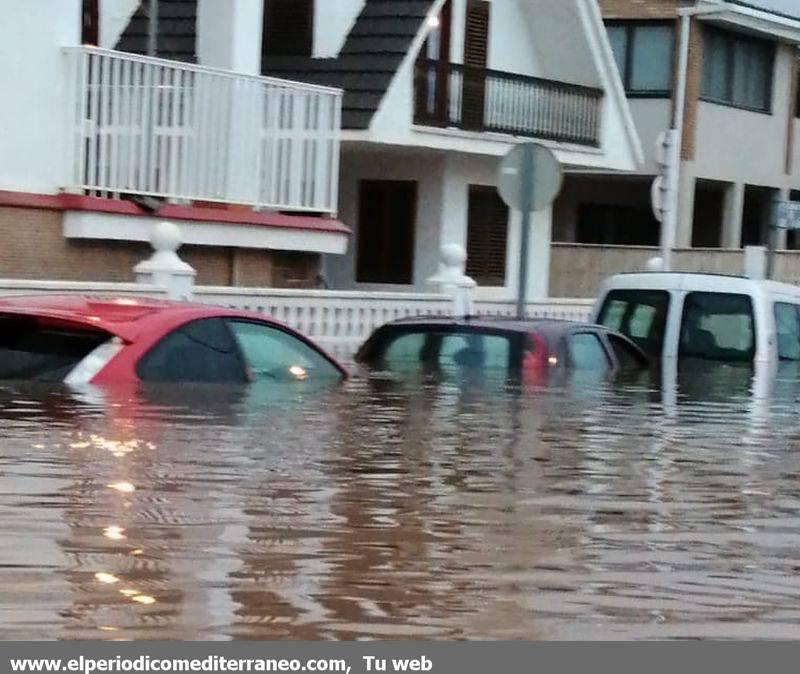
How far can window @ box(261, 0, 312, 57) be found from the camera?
26.0 m

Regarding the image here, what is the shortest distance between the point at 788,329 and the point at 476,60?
11228 mm

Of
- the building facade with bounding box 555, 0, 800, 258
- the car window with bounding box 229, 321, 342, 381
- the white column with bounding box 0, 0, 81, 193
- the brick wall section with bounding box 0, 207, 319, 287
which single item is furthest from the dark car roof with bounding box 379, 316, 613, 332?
the building facade with bounding box 555, 0, 800, 258

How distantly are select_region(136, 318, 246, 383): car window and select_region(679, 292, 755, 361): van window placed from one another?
6.65m

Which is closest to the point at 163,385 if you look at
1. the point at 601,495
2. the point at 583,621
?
the point at 601,495

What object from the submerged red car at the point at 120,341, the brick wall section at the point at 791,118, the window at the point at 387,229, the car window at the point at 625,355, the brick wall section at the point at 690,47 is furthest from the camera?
the brick wall section at the point at 791,118

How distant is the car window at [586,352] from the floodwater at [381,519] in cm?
200

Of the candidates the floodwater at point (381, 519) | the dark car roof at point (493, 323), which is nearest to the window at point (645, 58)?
the dark car roof at point (493, 323)

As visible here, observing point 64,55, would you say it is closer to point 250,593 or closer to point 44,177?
point 44,177

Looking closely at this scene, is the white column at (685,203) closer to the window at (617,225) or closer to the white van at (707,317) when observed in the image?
the window at (617,225)

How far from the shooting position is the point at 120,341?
11000mm

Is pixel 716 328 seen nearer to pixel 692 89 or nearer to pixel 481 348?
pixel 481 348

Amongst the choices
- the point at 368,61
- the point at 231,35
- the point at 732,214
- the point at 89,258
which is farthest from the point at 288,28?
the point at 732,214

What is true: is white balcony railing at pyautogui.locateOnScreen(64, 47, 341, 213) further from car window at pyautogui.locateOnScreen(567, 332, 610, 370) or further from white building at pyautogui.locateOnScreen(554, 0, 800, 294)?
white building at pyautogui.locateOnScreen(554, 0, 800, 294)

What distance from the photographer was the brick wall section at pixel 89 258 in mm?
18359
